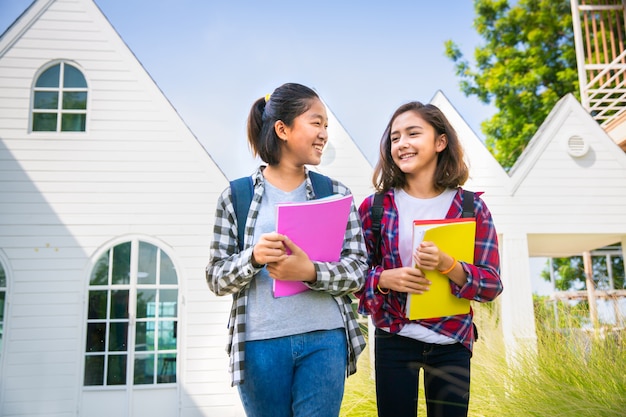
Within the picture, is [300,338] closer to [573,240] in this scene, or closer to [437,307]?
[437,307]

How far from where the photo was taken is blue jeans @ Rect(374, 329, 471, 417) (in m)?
2.08

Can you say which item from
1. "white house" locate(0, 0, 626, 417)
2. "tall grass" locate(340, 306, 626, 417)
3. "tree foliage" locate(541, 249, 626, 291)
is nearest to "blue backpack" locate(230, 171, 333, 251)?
"tall grass" locate(340, 306, 626, 417)

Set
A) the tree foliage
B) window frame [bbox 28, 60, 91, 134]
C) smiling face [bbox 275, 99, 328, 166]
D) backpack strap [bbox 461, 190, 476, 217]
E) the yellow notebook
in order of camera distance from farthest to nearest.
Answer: the tree foliage
window frame [bbox 28, 60, 91, 134]
backpack strap [bbox 461, 190, 476, 217]
smiling face [bbox 275, 99, 328, 166]
the yellow notebook

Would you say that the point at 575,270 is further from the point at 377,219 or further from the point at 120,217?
the point at 377,219

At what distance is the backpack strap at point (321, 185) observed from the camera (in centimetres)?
213

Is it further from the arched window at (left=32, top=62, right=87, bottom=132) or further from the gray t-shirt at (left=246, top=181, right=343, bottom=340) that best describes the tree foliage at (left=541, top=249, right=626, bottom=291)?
the gray t-shirt at (left=246, top=181, right=343, bottom=340)

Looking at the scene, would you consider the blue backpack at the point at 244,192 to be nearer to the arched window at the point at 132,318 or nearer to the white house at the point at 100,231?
the white house at the point at 100,231

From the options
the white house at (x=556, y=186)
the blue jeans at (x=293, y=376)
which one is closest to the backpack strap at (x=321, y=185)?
the blue jeans at (x=293, y=376)

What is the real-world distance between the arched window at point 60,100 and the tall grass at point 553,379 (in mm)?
5449

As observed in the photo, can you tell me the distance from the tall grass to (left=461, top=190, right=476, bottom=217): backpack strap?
145 cm

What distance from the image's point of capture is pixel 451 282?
2.13m

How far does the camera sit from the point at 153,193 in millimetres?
7742

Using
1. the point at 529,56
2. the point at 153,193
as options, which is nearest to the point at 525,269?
the point at 153,193

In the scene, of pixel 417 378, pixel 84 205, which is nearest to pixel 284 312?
pixel 417 378
